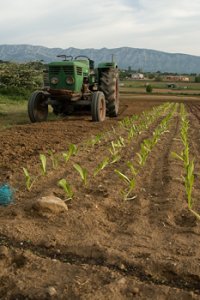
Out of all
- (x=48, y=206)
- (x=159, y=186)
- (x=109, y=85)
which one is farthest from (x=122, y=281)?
(x=109, y=85)

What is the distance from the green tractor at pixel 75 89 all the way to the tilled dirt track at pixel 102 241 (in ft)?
17.3

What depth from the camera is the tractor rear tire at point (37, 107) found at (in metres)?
10.2

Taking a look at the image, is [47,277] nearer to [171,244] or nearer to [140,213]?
[171,244]

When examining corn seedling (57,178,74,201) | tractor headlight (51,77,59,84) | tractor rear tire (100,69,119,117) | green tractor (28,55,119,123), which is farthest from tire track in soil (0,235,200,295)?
tractor rear tire (100,69,119,117)

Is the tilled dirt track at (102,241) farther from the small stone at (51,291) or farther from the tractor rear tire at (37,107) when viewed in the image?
the tractor rear tire at (37,107)

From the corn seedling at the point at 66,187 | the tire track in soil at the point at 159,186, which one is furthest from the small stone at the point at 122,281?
the corn seedling at the point at 66,187

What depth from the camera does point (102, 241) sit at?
2936 mm

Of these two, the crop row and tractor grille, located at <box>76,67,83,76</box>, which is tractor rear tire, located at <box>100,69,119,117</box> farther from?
the crop row

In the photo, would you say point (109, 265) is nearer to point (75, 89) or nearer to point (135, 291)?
point (135, 291)

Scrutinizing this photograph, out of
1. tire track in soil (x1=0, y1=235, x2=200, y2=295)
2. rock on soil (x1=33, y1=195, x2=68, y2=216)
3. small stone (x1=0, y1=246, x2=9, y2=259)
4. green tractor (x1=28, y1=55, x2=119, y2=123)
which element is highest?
green tractor (x1=28, y1=55, x2=119, y2=123)

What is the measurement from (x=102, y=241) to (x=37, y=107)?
803 centimetres

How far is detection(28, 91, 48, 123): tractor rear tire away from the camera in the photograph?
404 inches

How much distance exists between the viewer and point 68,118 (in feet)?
37.4

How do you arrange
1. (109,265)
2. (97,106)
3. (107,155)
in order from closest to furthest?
1. (109,265)
2. (107,155)
3. (97,106)
